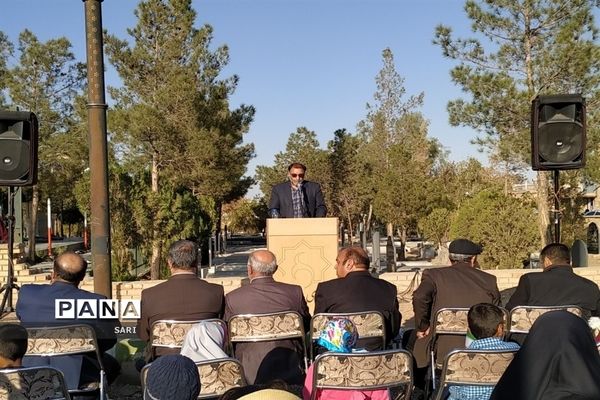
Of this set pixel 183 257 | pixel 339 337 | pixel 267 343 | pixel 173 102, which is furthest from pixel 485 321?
pixel 173 102

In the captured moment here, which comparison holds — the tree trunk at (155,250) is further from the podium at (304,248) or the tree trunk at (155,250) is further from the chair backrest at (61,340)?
the chair backrest at (61,340)

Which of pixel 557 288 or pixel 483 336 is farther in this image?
pixel 557 288

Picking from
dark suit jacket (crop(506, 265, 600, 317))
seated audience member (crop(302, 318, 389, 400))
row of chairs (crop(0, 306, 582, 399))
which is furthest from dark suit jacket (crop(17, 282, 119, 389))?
dark suit jacket (crop(506, 265, 600, 317))

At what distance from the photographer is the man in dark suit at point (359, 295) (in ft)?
15.3

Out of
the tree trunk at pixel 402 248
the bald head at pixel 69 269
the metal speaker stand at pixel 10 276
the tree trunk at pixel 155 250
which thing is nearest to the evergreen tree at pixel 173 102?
the tree trunk at pixel 155 250

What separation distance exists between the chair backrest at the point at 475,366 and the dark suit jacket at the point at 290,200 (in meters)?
4.24

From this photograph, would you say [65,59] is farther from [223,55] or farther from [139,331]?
[139,331]

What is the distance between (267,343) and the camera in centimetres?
434

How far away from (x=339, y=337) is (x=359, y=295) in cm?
115

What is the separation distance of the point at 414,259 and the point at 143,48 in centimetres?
1358

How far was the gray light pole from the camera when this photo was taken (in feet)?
21.3

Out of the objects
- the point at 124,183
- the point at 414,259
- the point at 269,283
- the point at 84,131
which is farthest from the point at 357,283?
the point at 414,259

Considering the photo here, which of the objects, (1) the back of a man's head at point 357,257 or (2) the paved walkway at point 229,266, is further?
(2) the paved walkway at point 229,266

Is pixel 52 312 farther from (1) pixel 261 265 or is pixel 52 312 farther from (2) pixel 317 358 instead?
(2) pixel 317 358
